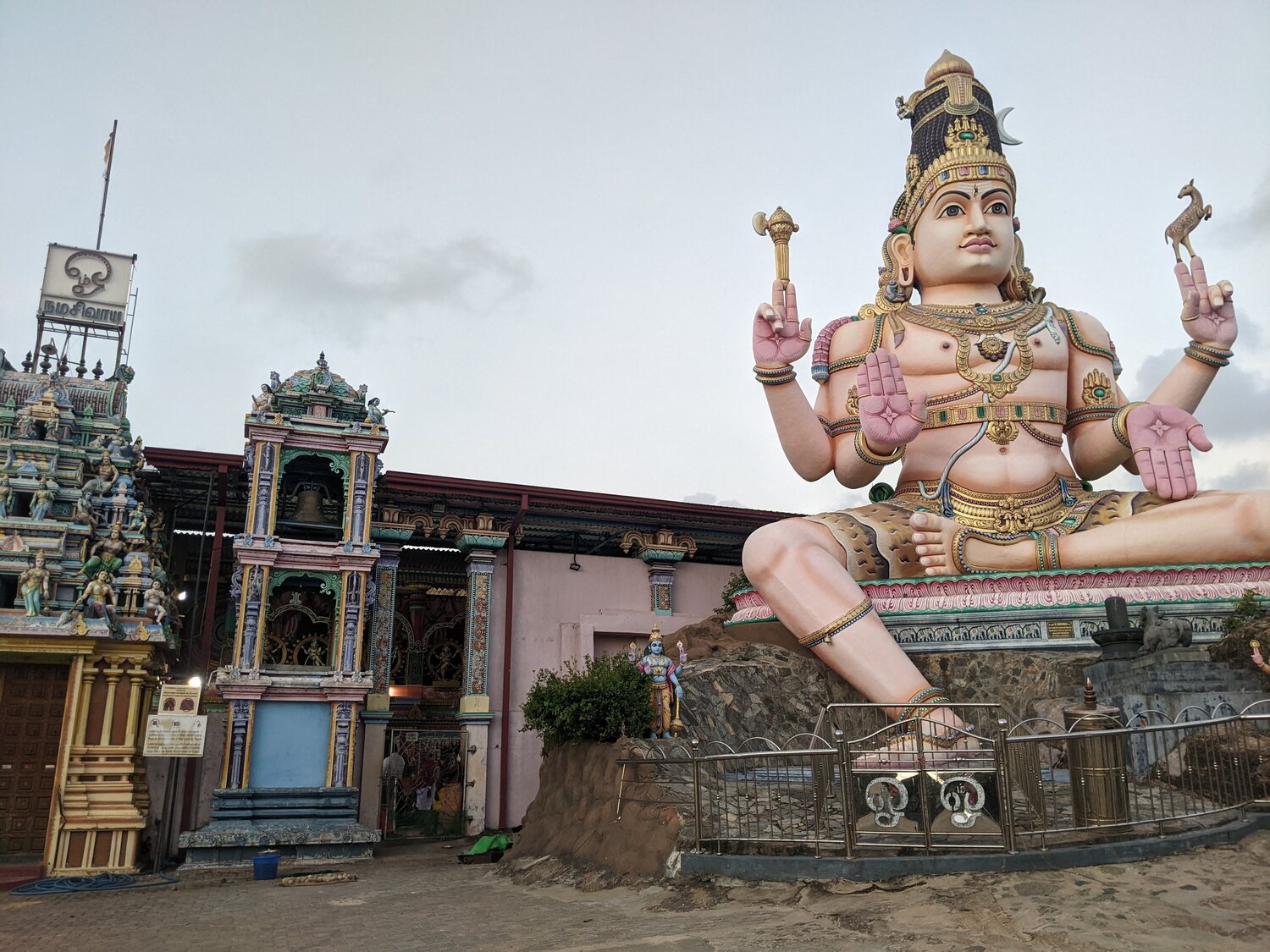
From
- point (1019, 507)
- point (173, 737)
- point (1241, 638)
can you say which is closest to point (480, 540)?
point (173, 737)

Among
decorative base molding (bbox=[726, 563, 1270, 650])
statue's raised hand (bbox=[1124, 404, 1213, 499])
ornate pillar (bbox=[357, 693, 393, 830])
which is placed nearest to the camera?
decorative base molding (bbox=[726, 563, 1270, 650])

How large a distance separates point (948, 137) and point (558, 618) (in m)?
8.80

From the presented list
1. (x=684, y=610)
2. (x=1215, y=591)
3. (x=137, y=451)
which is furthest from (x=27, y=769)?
(x=1215, y=591)

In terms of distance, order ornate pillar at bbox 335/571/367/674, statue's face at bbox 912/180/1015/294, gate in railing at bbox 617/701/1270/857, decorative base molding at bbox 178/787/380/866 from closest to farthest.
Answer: gate in railing at bbox 617/701/1270/857, decorative base molding at bbox 178/787/380/866, statue's face at bbox 912/180/1015/294, ornate pillar at bbox 335/571/367/674

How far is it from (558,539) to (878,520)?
6231 millimetres

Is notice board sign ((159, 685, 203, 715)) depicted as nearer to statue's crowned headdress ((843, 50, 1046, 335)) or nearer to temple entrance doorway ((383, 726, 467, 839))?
temple entrance doorway ((383, 726, 467, 839))

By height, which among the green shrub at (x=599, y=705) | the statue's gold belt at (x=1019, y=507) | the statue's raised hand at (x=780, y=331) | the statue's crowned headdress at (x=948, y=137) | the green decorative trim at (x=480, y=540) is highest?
the statue's crowned headdress at (x=948, y=137)

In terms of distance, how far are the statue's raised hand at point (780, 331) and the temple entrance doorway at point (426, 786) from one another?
7103mm

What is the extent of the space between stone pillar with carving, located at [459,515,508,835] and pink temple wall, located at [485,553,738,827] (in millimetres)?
194

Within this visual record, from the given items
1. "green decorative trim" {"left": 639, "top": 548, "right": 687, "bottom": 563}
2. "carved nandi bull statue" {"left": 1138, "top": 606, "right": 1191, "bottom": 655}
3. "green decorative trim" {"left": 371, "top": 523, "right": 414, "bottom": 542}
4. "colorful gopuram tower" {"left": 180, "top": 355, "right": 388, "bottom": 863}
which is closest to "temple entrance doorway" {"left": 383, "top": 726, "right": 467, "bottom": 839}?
"colorful gopuram tower" {"left": 180, "top": 355, "right": 388, "bottom": 863}

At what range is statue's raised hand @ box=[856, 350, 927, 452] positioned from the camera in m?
11.3

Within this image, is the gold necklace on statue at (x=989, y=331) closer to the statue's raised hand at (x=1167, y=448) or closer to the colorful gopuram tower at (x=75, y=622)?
the statue's raised hand at (x=1167, y=448)

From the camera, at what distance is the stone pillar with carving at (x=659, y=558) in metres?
16.7

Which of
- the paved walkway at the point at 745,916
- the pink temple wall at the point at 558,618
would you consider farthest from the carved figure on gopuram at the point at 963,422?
the pink temple wall at the point at 558,618
